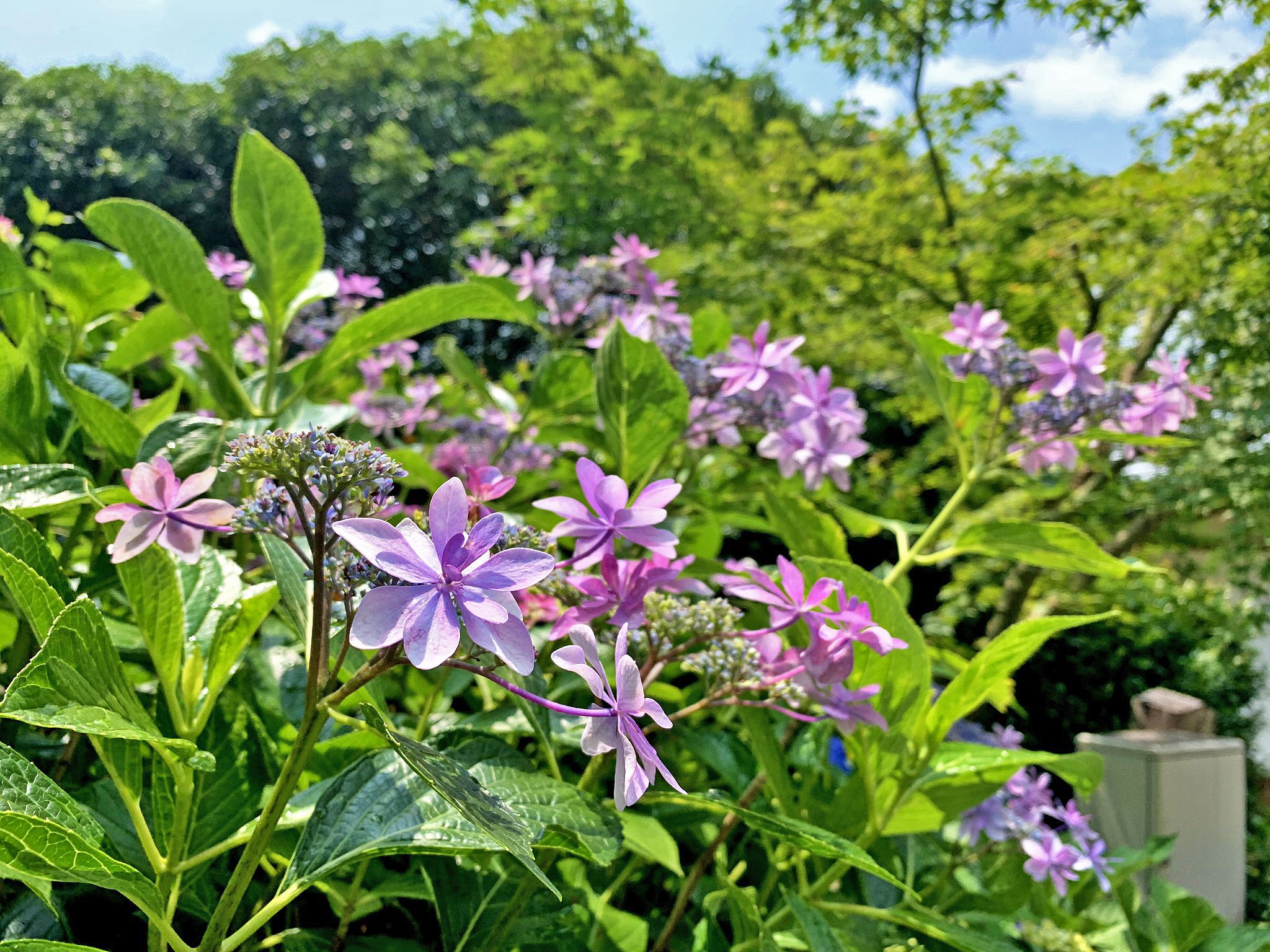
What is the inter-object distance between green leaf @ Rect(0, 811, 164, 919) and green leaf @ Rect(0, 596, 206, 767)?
0.17ft

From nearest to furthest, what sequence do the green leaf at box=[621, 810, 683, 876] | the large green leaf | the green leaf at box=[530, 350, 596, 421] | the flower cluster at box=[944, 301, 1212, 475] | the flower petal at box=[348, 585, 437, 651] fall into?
the flower petal at box=[348, 585, 437, 651] → the green leaf at box=[621, 810, 683, 876] → the large green leaf → the flower cluster at box=[944, 301, 1212, 475] → the green leaf at box=[530, 350, 596, 421]

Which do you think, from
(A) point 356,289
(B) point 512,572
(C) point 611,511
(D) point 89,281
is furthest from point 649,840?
(A) point 356,289

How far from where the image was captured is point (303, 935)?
67 cm

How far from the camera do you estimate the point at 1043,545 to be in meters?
1.14

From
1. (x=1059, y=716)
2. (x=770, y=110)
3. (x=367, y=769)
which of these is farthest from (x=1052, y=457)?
(x=770, y=110)

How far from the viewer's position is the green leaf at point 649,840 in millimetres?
813

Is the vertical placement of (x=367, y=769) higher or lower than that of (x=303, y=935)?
higher

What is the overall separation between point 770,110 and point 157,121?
11.7 meters

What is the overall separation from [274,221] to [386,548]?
2.37 ft

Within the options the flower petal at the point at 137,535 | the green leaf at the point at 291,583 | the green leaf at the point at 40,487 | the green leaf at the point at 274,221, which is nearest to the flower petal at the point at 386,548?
the green leaf at the point at 291,583

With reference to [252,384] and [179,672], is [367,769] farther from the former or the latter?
[252,384]

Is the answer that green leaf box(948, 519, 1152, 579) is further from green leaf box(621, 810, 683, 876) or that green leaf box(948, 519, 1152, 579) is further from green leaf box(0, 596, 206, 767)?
green leaf box(0, 596, 206, 767)

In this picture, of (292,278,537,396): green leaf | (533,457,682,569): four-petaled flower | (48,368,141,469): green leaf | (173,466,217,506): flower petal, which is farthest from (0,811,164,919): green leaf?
(292,278,537,396): green leaf

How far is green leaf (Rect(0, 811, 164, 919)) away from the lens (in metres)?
0.44
